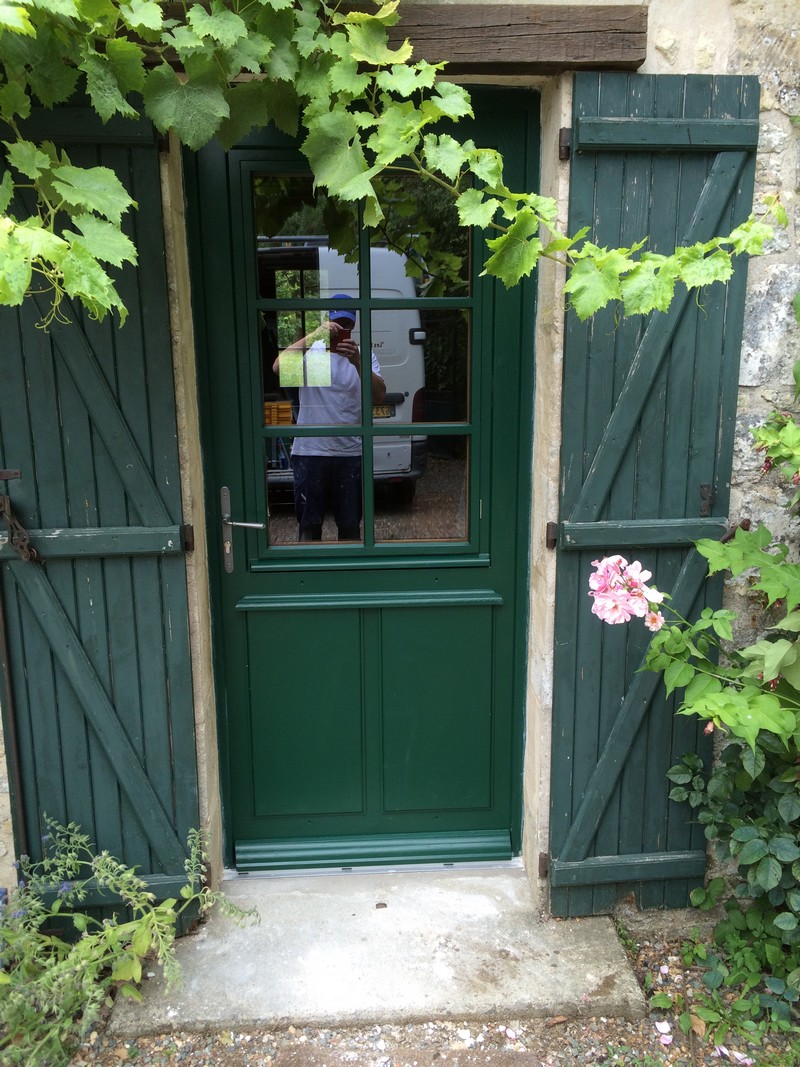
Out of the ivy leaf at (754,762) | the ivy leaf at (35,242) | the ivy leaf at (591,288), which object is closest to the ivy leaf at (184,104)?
the ivy leaf at (35,242)

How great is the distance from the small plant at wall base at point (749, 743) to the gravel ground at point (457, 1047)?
0.07 meters

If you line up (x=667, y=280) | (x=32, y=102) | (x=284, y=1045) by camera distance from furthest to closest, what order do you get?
(x=284, y=1045)
(x=32, y=102)
(x=667, y=280)

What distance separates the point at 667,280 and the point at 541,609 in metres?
1.10

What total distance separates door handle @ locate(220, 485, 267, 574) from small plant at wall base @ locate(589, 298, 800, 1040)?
1.12 metres

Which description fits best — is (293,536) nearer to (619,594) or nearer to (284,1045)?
(619,594)

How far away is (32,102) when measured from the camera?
84.7 inches

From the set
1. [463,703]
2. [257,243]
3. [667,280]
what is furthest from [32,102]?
[463,703]

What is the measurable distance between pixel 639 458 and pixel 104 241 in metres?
1.58

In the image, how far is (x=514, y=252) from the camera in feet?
6.65

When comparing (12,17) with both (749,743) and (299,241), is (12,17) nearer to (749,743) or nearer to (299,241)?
(299,241)

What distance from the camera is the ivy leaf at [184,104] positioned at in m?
1.98

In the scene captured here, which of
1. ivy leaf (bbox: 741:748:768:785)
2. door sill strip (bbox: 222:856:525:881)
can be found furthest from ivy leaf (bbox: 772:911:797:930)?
door sill strip (bbox: 222:856:525:881)

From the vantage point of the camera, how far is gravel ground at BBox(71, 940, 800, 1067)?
2.25 m

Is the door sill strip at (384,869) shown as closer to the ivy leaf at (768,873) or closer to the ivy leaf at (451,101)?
the ivy leaf at (768,873)
